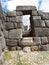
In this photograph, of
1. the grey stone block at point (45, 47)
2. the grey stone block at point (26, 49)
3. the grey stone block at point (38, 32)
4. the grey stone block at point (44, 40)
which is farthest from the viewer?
the grey stone block at point (38, 32)

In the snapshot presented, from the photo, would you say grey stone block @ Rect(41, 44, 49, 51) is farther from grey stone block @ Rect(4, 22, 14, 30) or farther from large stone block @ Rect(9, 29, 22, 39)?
grey stone block @ Rect(4, 22, 14, 30)

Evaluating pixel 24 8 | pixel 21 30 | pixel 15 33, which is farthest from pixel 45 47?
pixel 24 8

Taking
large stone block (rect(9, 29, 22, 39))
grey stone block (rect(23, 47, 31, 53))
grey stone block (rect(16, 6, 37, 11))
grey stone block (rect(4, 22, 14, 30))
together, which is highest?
grey stone block (rect(16, 6, 37, 11))

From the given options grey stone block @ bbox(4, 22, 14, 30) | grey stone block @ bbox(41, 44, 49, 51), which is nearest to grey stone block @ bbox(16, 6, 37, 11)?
grey stone block @ bbox(4, 22, 14, 30)

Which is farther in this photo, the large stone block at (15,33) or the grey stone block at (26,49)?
the large stone block at (15,33)

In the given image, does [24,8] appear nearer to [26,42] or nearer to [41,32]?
[41,32]

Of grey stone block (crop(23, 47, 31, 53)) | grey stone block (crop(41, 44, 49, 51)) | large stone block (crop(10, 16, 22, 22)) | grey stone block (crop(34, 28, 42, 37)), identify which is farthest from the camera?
large stone block (crop(10, 16, 22, 22))

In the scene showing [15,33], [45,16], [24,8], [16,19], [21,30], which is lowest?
[15,33]

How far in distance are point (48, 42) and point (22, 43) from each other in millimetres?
1481

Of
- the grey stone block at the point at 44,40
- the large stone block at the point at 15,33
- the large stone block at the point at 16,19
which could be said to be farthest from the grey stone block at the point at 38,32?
the large stone block at the point at 16,19

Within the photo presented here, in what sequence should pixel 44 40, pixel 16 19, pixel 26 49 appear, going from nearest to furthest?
1. pixel 26 49
2. pixel 44 40
3. pixel 16 19

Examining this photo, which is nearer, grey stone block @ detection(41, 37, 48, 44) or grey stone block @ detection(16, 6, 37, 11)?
grey stone block @ detection(41, 37, 48, 44)

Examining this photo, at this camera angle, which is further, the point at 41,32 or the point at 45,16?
the point at 45,16

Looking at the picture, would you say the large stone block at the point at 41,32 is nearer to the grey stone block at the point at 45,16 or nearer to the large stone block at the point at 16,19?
the grey stone block at the point at 45,16
